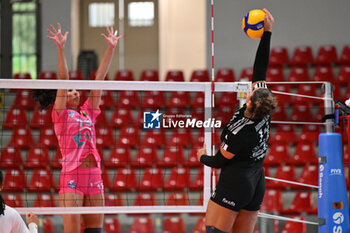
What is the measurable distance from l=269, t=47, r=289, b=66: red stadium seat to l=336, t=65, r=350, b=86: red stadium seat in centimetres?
113

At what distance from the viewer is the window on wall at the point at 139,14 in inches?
560

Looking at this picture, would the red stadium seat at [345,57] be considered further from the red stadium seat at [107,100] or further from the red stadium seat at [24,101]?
the red stadium seat at [24,101]

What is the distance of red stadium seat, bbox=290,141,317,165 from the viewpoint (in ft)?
27.7

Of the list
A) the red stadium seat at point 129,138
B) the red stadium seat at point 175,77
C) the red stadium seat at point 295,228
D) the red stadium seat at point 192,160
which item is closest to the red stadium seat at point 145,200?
the red stadium seat at point 192,160

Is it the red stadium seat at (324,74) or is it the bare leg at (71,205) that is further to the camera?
the red stadium seat at (324,74)

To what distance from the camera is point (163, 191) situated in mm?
8055

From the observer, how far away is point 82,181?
4168mm

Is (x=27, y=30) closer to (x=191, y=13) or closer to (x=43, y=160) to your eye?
(x=191, y=13)

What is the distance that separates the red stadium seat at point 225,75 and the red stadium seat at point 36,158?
3.62 metres

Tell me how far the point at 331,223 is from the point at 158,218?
320 cm

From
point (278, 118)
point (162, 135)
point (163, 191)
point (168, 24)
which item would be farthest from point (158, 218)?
point (168, 24)

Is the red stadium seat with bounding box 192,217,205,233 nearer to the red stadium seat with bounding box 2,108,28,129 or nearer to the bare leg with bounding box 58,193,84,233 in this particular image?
the bare leg with bounding box 58,193,84,233

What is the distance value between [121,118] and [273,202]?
128 inches

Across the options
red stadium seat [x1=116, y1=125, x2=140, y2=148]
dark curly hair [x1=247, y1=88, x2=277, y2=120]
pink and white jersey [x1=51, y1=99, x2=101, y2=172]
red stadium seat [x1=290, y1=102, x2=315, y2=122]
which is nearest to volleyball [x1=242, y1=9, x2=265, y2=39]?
dark curly hair [x1=247, y1=88, x2=277, y2=120]
